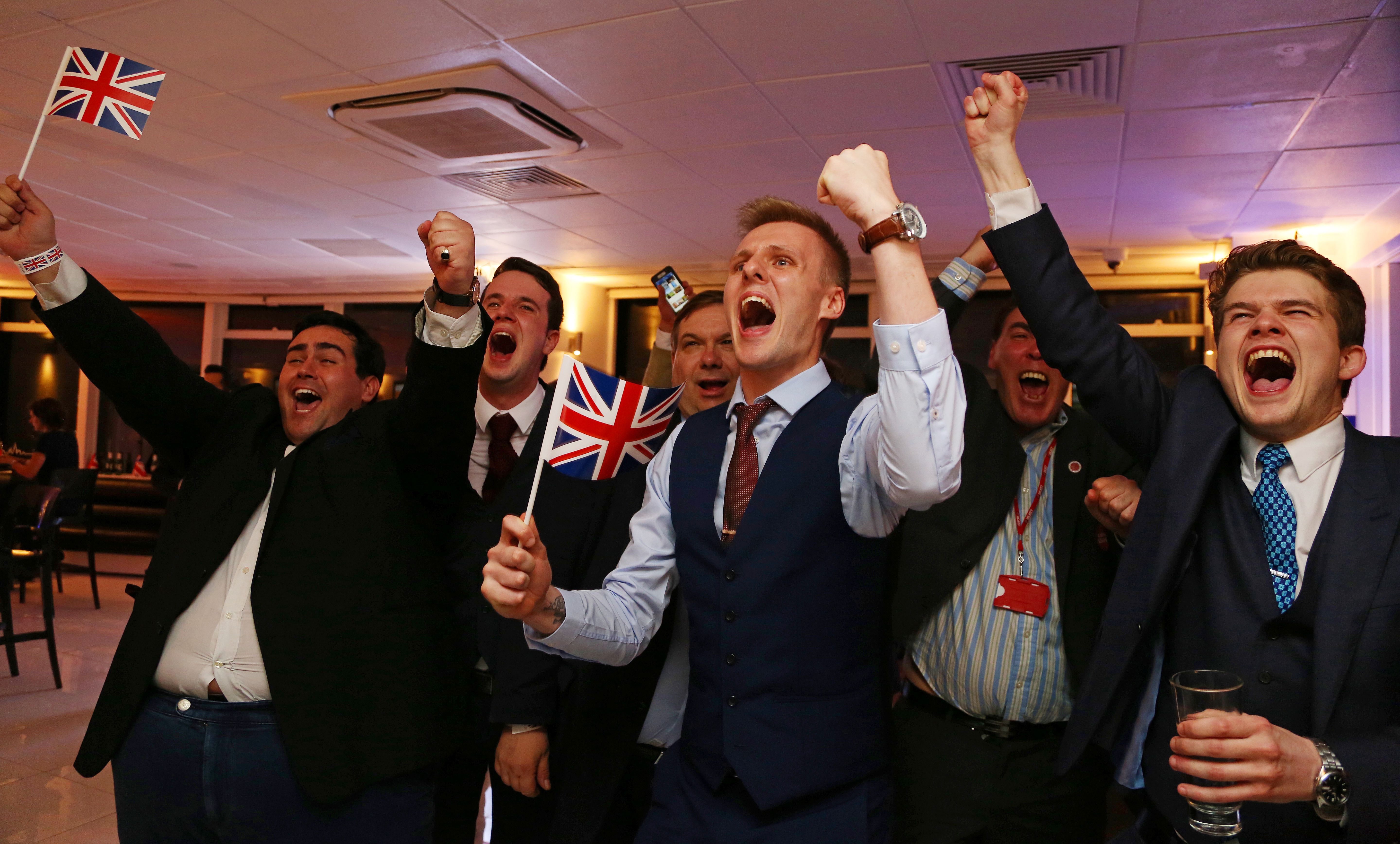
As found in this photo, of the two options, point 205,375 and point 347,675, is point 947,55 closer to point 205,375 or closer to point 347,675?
point 347,675

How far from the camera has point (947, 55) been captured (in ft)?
12.7

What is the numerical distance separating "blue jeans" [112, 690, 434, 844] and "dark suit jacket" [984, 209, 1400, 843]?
1360 millimetres

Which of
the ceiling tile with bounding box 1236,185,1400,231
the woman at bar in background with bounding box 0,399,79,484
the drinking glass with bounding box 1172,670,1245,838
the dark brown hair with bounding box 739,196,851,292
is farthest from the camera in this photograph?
the woman at bar in background with bounding box 0,399,79,484

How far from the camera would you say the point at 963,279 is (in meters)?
1.88

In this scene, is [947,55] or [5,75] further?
[5,75]

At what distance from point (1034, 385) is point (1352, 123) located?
3666 millimetres

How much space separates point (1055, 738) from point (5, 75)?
17.8 ft

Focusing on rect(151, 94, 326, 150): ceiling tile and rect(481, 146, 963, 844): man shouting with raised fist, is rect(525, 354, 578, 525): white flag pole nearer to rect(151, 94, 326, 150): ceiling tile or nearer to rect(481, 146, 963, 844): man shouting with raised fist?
rect(481, 146, 963, 844): man shouting with raised fist

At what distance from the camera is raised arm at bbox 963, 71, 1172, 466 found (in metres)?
1.44

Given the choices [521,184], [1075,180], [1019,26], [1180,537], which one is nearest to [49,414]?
[521,184]

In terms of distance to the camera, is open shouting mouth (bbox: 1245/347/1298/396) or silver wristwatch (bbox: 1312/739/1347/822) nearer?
silver wristwatch (bbox: 1312/739/1347/822)

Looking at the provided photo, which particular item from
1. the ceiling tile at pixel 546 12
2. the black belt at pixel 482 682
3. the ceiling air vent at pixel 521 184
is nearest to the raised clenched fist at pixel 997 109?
the black belt at pixel 482 682

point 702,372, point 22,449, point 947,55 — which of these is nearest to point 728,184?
point 947,55

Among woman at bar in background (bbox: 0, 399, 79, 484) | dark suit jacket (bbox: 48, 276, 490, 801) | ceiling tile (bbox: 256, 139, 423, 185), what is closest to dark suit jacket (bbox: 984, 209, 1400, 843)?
dark suit jacket (bbox: 48, 276, 490, 801)
